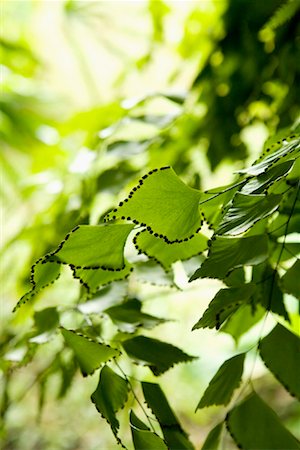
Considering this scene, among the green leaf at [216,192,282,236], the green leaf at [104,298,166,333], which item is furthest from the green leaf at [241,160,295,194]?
the green leaf at [104,298,166,333]

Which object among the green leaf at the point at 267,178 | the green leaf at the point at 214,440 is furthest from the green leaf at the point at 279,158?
the green leaf at the point at 214,440

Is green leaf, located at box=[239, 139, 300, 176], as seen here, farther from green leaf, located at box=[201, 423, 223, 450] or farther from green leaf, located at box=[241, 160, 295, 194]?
green leaf, located at box=[201, 423, 223, 450]

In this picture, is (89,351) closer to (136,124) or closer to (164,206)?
(164,206)

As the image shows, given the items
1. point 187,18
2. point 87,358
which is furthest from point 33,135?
point 87,358

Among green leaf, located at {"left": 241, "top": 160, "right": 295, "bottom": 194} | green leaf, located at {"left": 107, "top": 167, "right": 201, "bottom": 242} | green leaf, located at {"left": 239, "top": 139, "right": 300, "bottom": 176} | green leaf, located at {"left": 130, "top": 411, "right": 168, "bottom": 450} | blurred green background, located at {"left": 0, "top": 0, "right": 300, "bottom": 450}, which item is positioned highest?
blurred green background, located at {"left": 0, "top": 0, "right": 300, "bottom": 450}

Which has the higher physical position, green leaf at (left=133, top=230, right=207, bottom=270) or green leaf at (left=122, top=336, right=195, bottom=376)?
green leaf at (left=133, top=230, right=207, bottom=270)

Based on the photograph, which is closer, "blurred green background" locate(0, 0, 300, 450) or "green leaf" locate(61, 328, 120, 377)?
"green leaf" locate(61, 328, 120, 377)
